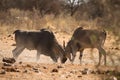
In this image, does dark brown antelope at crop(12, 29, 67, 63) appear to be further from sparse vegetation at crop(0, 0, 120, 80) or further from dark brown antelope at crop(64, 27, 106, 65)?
sparse vegetation at crop(0, 0, 120, 80)

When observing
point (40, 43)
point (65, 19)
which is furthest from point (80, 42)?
point (65, 19)

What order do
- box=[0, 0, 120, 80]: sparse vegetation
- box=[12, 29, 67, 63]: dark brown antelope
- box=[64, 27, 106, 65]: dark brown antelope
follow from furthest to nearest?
box=[12, 29, 67, 63]: dark brown antelope
box=[64, 27, 106, 65]: dark brown antelope
box=[0, 0, 120, 80]: sparse vegetation

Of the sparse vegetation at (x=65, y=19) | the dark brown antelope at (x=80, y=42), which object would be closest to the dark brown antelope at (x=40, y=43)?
the dark brown antelope at (x=80, y=42)

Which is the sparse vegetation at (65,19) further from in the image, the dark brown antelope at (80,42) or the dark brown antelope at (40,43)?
the dark brown antelope at (40,43)

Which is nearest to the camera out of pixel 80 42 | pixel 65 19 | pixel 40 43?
pixel 80 42

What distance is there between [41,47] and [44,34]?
18.7 inches

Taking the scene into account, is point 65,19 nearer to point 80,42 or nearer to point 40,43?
point 40,43

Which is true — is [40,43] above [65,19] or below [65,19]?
above

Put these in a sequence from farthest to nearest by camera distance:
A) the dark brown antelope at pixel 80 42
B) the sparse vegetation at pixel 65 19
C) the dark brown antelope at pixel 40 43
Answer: the dark brown antelope at pixel 40 43
the dark brown antelope at pixel 80 42
the sparse vegetation at pixel 65 19

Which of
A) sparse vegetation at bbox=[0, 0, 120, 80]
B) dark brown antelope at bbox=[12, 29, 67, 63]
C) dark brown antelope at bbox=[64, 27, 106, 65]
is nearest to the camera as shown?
sparse vegetation at bbox=[0, 0, 120, 80]

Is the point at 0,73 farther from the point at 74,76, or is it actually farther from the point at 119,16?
the point at 119,16

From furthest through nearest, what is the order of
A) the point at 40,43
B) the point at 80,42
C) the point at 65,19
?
the point at 65,19, the point at 40,43, the point at 80,42

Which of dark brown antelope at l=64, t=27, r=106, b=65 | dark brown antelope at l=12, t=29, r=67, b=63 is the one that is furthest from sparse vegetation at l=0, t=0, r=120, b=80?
dark brown antelope at l=12, t=29, r=67, b=63

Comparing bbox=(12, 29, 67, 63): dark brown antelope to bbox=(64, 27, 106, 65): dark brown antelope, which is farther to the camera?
bbox=(12, 29, 67, 63): dark brown antelope
